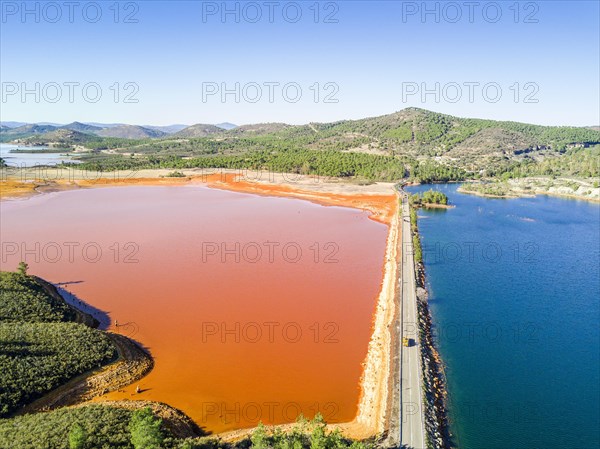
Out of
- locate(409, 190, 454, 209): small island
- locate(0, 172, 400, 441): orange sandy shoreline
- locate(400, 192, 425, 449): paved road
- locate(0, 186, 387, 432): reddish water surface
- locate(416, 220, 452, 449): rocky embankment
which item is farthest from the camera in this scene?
locate(409, 190, 454, 209): small island

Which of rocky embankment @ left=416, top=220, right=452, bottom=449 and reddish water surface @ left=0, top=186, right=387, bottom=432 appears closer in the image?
rocky embankment @ left=416, top=220, right=452, bottom=449

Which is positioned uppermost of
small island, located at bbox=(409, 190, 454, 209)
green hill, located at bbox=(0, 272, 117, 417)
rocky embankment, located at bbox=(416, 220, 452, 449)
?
small island, located at bbox=(409, 190, 454, 209)

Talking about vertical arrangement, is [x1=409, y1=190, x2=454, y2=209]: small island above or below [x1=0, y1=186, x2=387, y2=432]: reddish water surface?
above

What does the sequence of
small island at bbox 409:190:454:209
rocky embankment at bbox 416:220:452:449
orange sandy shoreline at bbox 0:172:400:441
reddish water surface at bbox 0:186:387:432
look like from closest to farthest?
1. rocky embankment at bbox 416:220:452:449
2. orange sandy shoreline at bbox 0:172:400:441
3. reddish water surface at bbox 0:186:387:432
4. small island at bbox 409:190:454:209

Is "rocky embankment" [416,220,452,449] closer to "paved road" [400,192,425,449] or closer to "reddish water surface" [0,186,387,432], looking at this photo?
"paved road" [400,192,425,449]

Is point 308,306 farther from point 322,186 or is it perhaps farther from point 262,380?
point 322,186

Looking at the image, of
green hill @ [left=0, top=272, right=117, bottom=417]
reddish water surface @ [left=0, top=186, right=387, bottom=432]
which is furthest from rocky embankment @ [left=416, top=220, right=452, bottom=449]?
green hill @ [left=0, top=272, right=117, bottom=417]
